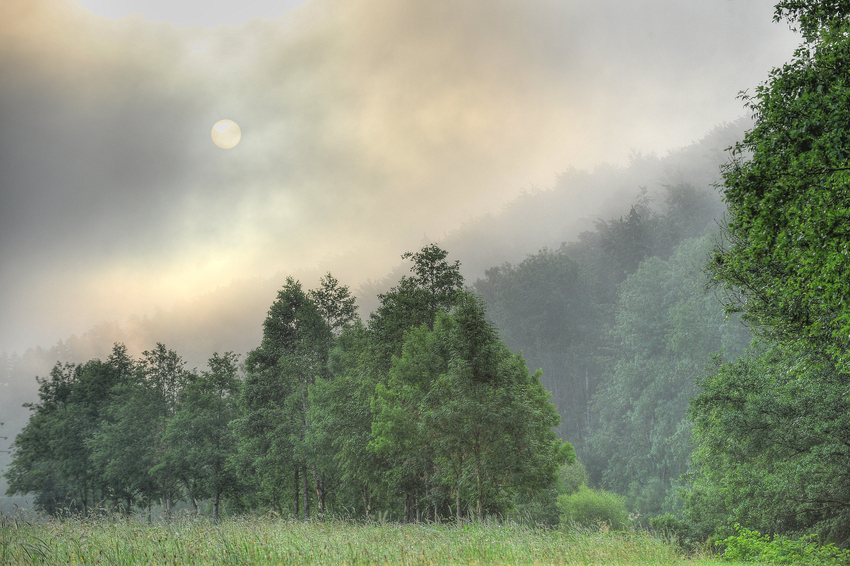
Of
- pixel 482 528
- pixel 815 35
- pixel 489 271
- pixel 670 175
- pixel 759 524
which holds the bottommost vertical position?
pixel 759 524

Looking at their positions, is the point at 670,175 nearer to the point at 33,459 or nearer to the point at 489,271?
the point at 489,271

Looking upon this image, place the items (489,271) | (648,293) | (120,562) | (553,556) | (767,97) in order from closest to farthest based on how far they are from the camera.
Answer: (120,562) < (767,97) < (553,556) < (648,293) < (489,271)

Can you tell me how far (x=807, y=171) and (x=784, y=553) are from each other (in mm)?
13357

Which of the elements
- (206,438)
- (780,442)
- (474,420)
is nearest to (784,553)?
(780,442)

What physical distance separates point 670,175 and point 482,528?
101m

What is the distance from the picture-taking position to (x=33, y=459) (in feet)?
161

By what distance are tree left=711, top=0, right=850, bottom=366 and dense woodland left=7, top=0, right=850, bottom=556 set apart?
45 mm

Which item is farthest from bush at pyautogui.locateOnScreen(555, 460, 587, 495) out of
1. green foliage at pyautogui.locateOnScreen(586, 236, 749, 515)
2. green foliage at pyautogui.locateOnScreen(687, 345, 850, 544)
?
green foliage at pyautogui.locateOnScreen(687, 345, 850, 544)

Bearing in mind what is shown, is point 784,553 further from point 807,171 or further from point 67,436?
point 67,436

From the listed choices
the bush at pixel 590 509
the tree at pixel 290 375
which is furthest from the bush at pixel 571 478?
the tree at pixel 290 375

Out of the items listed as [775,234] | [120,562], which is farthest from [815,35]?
[120,562]

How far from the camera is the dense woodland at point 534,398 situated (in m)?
8.91

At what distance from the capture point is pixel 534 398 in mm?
23609

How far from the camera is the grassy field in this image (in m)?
8.59
